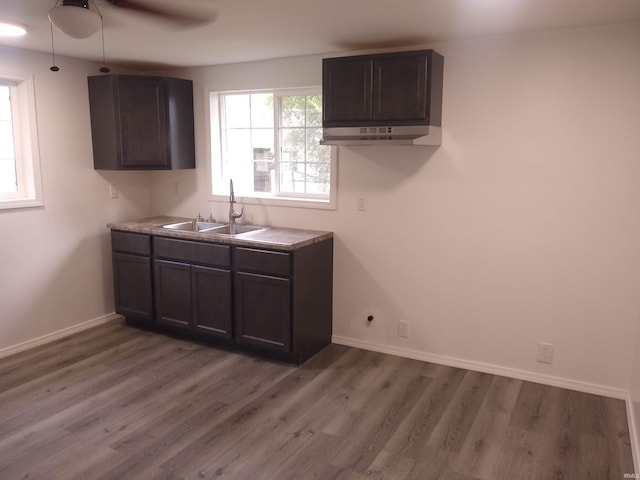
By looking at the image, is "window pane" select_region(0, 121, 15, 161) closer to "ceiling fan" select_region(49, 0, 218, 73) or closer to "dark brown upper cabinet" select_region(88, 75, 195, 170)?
"dark brown upper cabinet" select_region(88, 75, 195, 170)

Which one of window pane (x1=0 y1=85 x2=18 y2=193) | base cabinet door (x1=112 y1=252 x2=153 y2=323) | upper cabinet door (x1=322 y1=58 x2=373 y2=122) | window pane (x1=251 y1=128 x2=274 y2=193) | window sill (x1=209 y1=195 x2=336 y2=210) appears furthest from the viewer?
window pane (x1=251 y1=128 x2=274 y2=193)

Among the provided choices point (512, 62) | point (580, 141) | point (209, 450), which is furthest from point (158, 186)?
point (580, 141)

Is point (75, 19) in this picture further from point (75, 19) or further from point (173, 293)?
point (173, 293)

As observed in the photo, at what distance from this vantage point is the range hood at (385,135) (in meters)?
3.09

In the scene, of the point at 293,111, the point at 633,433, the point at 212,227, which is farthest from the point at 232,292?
the point at 633,433

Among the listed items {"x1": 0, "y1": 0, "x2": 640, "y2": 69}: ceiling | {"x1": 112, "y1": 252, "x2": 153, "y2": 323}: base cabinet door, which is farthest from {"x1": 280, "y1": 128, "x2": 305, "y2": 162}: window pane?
{"x1": 112, "y1": 252, "x2": 153, "y2": 323}: base cabinet door

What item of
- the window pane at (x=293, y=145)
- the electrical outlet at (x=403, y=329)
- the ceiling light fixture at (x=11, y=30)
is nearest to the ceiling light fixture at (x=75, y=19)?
the ceiling light fixture at (x=11, y=30)

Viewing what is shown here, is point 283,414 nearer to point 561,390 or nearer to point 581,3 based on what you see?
point 561,390

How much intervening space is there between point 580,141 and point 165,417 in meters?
→ 2.88

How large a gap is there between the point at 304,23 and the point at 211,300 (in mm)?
2022

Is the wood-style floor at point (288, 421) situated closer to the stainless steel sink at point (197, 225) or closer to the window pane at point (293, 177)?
the stainless steel sink at point (197, 225)

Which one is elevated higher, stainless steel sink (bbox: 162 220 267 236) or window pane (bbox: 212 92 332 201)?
window pane (bbox: 212 92 332 201)

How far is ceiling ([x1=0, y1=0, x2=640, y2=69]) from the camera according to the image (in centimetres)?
247

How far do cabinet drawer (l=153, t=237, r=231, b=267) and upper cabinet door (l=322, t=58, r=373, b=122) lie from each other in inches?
47.7
